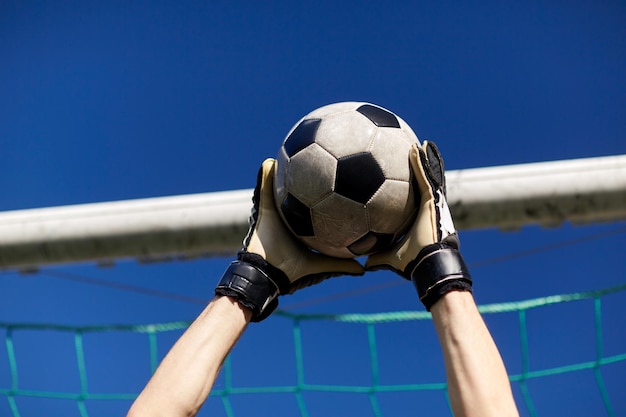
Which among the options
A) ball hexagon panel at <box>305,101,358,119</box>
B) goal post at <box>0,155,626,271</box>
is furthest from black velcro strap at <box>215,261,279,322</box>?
goal post at <box>0,155,626,271</box>

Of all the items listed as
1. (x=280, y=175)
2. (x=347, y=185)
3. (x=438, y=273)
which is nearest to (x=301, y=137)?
(x=280, y=175)

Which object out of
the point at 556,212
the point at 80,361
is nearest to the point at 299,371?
the point at 80,361

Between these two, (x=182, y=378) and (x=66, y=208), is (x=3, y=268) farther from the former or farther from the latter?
(x=182, y=378)

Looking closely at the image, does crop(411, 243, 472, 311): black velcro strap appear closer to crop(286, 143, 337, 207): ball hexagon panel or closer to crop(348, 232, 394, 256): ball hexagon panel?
crop(348, 232, 394, 256): ball hexagon panel

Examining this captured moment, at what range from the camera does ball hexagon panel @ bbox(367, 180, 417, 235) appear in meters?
2.58

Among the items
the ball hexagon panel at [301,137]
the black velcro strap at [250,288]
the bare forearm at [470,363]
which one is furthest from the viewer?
the ball hexagon panel at [301,137]

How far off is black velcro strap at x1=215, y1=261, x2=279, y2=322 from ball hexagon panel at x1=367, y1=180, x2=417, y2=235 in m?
0.44

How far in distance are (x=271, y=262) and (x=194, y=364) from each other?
56cm

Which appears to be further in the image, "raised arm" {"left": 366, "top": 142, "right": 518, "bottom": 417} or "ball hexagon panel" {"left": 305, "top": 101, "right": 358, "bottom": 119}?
"ball hexagon panel" {"left": 305, "top": 101, "right": 358, "bottom": 119}

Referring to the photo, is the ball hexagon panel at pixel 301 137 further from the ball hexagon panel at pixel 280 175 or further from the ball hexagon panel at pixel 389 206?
the ball hexagon panel at pixel 389 206

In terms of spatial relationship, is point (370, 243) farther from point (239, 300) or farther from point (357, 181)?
point (239, 300)

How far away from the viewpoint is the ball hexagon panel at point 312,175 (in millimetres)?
2594

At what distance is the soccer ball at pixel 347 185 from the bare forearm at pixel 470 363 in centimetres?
43

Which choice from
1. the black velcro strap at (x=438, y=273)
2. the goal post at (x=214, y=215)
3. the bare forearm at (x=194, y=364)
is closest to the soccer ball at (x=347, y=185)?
the black velcro strap at (x=438, y=273)
